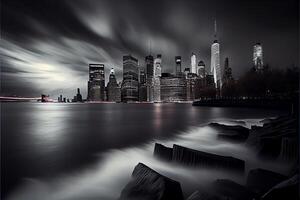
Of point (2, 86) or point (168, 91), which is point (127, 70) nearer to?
point (168, 91)

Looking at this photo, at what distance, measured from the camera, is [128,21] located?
180 inches

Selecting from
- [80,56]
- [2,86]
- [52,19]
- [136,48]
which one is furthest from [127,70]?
[2,86]

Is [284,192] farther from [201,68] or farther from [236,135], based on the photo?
[201,68]

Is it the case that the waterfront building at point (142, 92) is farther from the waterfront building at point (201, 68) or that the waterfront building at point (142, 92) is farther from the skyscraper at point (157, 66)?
the waterfront building at point (201, 68)

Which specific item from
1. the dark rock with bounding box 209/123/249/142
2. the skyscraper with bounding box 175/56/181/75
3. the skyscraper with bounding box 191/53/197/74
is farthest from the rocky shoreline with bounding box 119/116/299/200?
the skyscraper with bounding box 191/53/197/74

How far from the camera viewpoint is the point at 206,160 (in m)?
2.55

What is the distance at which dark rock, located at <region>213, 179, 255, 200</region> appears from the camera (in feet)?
6.00

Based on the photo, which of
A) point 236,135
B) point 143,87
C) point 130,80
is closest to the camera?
point 236,135

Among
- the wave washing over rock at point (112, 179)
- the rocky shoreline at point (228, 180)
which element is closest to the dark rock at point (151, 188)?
the rocky shoreline at point (228, 180)

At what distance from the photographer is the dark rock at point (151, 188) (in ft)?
5.93

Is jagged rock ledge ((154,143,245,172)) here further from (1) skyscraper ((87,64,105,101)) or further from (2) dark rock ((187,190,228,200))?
(1) skyscraper ((87,64,105,101))

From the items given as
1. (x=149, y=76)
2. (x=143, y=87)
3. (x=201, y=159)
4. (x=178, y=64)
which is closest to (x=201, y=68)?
(x=178, y=64)

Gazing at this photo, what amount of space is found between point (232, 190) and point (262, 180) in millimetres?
406

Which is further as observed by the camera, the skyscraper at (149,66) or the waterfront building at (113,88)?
the skyscraper at (149,66)
